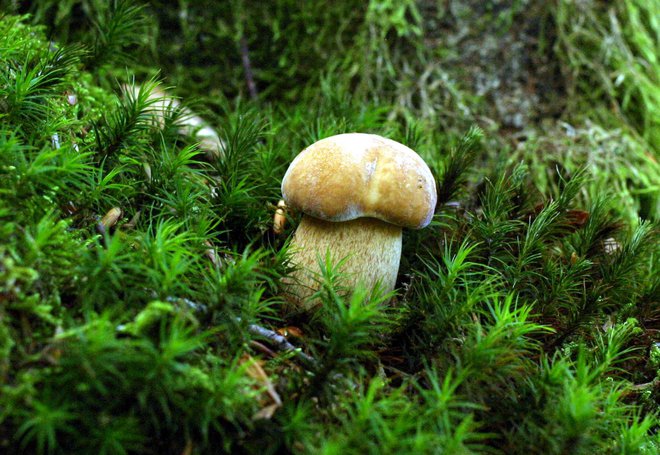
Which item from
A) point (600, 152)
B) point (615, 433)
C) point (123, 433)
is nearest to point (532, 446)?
point (615, 433)

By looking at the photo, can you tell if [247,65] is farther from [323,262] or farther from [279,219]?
A: [323,262]

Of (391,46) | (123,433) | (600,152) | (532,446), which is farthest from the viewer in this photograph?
(391,46)

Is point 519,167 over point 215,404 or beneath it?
over

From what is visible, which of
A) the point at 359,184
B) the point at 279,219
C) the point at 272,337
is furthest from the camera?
the point at 279,219

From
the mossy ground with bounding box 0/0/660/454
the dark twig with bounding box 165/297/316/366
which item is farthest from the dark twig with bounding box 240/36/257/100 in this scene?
the dark twig with bounding box 165/297/316/366

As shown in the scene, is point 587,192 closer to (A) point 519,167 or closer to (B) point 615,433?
(A) point 519,167

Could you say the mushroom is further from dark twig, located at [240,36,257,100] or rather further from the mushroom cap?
dark twig, located at [240,36,257,100]

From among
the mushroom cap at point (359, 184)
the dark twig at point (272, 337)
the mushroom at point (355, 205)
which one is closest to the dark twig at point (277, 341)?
the dark twig at point (272, 337)

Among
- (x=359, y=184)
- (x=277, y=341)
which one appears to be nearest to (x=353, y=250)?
(x=359, y=184)
